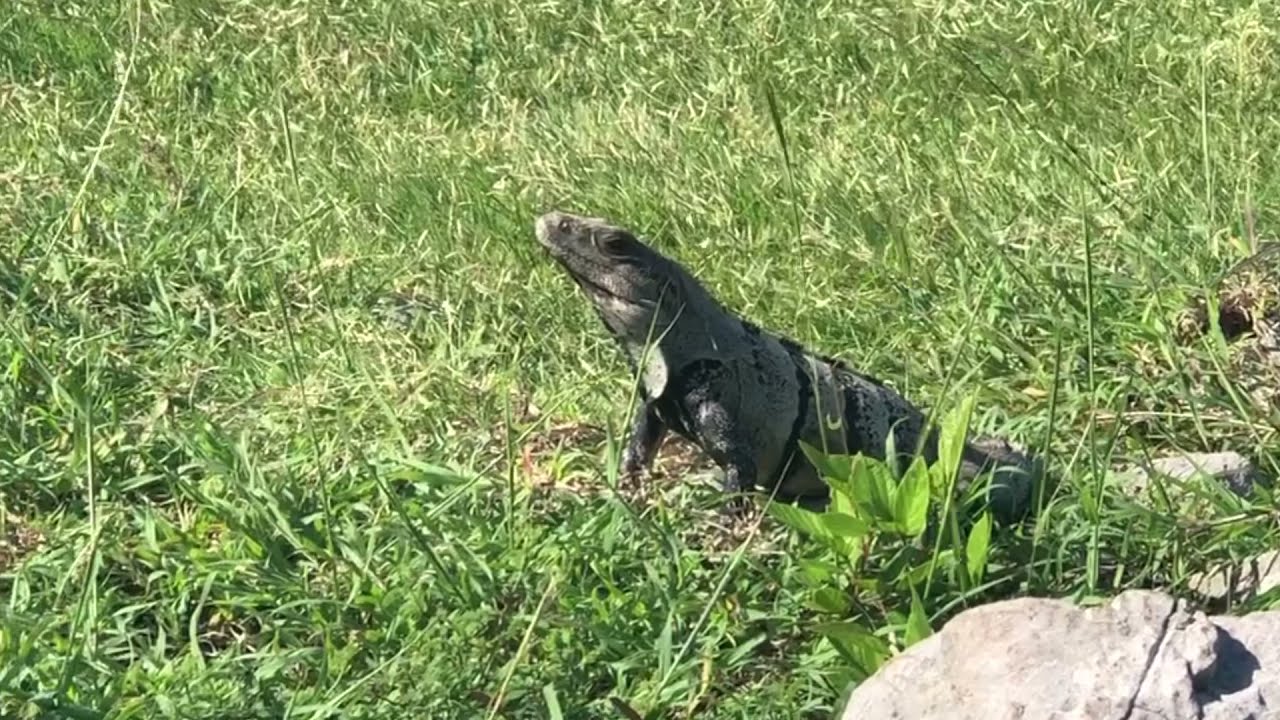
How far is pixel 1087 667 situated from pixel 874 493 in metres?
0.70

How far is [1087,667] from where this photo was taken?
2771mm

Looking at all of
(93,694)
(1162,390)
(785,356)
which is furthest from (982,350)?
(93,694)

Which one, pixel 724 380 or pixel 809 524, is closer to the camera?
pixel 809 524

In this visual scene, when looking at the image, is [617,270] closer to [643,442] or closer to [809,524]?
[643,442]

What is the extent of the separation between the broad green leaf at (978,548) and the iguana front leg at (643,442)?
0.84m

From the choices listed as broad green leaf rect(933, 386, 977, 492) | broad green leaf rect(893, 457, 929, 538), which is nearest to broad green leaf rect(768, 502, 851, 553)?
broad green leaf rect(893, 457, 929, 538)

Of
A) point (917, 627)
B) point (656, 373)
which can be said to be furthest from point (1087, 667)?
point (656, 373)

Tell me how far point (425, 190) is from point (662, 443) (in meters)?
1.86

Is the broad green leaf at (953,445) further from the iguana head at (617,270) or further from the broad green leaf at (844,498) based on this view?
the iguana head at (617,270)

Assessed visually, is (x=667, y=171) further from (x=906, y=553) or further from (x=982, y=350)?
(x=906, y=553)

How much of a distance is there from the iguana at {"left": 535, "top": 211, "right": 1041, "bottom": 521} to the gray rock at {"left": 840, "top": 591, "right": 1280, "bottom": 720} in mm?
967

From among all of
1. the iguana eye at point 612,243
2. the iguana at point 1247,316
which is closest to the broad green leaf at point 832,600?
the iguana eye at point 612,243

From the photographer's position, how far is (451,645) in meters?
3.34

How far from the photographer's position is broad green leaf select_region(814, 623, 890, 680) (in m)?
3.20
